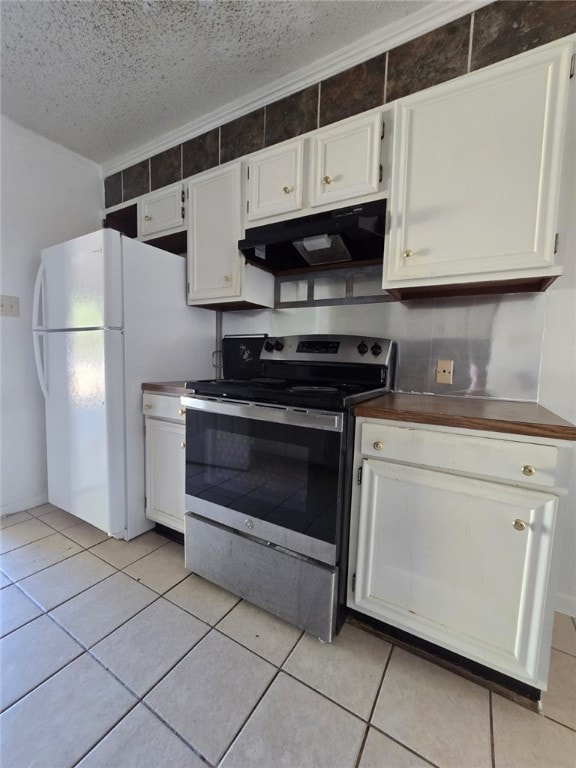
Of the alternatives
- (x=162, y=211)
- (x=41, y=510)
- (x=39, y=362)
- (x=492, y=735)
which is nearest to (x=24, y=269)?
(x=39, y=362)

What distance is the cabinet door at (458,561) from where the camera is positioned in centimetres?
94

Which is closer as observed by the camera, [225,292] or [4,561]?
[4,561]

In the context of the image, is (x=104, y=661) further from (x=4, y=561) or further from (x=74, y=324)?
(x=74, y=324)

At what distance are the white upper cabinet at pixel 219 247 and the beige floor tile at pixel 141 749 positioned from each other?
5.60 ft

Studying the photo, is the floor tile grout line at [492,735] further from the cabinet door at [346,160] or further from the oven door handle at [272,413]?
the cabinet door at [346,160]

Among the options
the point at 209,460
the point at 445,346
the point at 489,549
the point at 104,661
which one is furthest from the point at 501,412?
the point at 104,661

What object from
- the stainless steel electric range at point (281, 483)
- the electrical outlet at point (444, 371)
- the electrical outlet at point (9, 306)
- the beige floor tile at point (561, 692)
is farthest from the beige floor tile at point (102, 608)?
the electrical outlet at point (9, 306)

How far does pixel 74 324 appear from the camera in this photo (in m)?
1.80

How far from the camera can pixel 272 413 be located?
125cm

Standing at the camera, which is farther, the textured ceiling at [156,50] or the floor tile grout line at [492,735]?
the textured ceiling at [156,50]

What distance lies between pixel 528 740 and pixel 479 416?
92 centimetres

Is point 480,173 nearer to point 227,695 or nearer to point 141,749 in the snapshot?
point 227,695

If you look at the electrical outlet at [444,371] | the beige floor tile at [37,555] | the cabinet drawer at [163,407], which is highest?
the electrical outlet at [444,371]

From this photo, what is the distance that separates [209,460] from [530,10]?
2122mm
